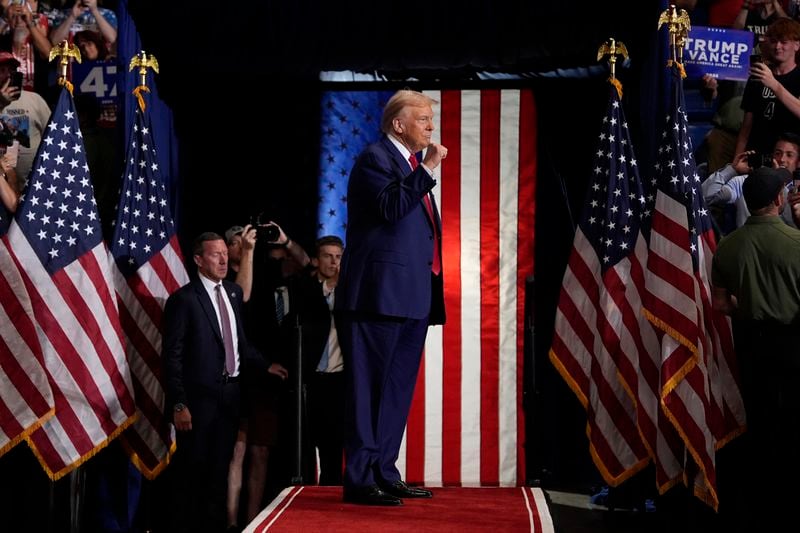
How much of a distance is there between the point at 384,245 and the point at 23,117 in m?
3.88

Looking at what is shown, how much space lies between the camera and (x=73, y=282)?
5.65 m

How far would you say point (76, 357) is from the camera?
5.59 metres

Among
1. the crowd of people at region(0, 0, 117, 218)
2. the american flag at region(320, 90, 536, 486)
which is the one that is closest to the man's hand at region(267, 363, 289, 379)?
the american flag at region(320, 90, 536, 486)

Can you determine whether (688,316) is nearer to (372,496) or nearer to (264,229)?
(372,496)

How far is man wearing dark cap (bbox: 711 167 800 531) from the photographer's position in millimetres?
4840

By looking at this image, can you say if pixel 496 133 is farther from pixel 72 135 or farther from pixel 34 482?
pixel 34 482

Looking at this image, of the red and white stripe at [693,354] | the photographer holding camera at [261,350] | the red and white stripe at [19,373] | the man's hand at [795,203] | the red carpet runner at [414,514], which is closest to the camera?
the red carpet runner at [414,514]

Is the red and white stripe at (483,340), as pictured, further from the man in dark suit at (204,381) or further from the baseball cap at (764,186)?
the baseball cap at (764,186)

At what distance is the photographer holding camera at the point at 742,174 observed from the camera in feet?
18.5

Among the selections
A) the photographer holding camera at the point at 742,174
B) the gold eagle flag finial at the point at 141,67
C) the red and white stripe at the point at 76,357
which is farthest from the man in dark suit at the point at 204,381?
the photographer holding camera at the point at 742,174

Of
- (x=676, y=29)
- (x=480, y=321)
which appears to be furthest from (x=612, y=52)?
(x=480, y=321)

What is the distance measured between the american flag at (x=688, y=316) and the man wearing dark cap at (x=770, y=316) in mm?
216

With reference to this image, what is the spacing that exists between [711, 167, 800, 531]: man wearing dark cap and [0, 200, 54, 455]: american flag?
3.45 meters

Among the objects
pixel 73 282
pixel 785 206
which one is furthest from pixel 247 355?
pixel 785 206
